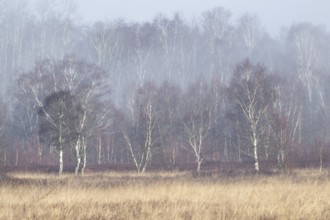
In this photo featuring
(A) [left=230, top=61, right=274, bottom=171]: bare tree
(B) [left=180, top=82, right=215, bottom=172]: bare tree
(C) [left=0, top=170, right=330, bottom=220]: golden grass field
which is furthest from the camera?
(B) [left=180, top=82, right=215, bottom=172]: bare tree

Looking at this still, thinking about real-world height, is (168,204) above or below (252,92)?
below

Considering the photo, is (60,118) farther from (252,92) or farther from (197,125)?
(252,92)

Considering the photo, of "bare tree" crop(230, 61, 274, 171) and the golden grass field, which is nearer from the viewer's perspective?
the golden grass field

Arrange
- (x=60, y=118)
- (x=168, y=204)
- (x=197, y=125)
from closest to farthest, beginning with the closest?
(x=168, y=204), (x=60, y=118), (x=197, y=125)

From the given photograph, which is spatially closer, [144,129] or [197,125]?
[144,129]

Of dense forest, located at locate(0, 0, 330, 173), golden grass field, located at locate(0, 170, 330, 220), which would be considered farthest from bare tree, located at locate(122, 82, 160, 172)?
golden grass field, located at locate(0, 170, 330, 220)

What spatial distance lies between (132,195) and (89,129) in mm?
18082

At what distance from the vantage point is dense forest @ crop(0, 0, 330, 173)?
26844mm

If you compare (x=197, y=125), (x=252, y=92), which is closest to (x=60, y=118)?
(x=197, y=125)

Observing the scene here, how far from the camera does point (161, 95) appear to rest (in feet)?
113

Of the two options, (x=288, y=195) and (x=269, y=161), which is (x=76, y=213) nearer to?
(x=288, y=195)

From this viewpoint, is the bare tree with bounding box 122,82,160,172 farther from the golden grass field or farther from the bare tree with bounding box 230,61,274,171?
the golden grass field

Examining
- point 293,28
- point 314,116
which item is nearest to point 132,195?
point 314,116

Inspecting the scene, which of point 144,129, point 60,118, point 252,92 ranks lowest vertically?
point 144,129
